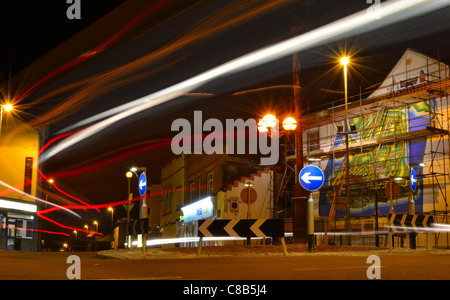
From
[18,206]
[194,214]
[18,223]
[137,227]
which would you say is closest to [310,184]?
[137,227]

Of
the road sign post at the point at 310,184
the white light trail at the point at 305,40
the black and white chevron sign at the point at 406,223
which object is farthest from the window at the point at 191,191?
the road sign post at the point at 310,184

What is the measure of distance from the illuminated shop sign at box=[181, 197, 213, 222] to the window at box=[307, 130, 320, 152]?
8490 millimetres

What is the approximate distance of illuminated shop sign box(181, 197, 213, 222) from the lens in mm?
42562

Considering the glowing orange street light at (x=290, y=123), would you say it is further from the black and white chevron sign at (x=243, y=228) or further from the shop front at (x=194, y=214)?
the shop front at (x=194, y=214)

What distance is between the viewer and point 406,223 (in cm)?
1762

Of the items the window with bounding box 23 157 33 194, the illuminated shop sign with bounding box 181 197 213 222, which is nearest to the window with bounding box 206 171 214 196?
the illuminated shop sign with bounding box 181 197 213 222

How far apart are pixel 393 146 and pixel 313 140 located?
759 centimetres

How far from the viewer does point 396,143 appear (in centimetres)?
3381

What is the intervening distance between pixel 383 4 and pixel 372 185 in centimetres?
1794

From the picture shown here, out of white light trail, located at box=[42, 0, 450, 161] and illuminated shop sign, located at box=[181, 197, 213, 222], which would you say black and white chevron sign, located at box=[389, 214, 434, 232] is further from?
illuminated shop sign, located at box=[181, 197, 213, 222]

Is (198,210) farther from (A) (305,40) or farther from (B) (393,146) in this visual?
(A) (305,40)

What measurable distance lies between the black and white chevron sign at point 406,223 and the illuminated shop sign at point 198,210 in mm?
24684

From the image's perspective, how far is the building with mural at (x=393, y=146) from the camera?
31312 mm
